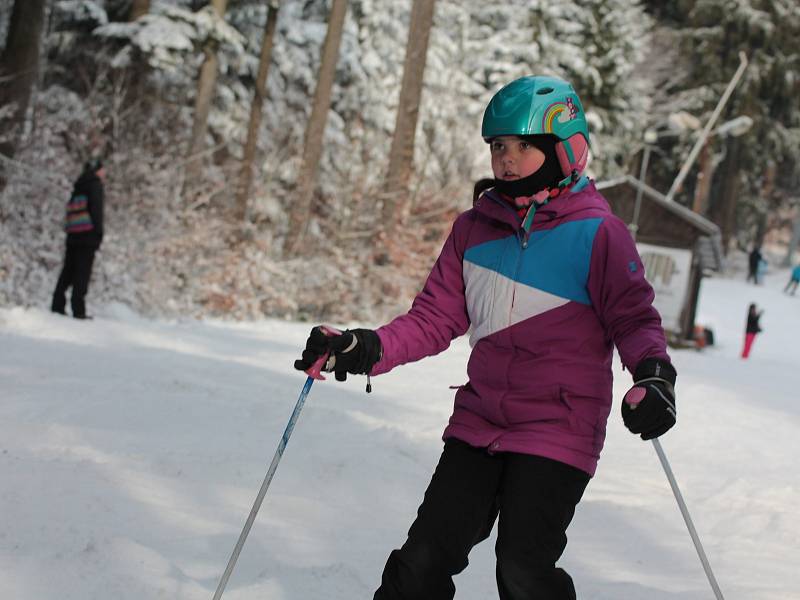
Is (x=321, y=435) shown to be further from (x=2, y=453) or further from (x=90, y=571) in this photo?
(x=90, y=571)

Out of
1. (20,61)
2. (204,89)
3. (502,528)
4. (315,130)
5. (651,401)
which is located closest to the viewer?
(651,401)

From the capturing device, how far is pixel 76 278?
428 inches

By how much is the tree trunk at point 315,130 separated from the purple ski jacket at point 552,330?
1420 cm

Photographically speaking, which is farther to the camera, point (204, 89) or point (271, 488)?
point (204, 89)

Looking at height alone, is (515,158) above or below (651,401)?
above

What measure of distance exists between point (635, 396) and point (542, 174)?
77cm

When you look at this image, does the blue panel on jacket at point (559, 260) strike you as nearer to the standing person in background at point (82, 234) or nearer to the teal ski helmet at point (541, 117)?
the teal ski helmet at point (541, 117)

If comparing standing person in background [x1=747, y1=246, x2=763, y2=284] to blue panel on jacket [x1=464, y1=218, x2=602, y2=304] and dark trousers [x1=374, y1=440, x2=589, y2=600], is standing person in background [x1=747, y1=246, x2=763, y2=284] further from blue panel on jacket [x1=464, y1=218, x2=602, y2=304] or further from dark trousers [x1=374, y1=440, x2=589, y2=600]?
dark trousers [x1=374, y1=440, x2=589, y2=600]

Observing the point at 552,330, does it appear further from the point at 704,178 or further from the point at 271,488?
the point at 704,178

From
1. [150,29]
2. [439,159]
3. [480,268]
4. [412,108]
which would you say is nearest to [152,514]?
[480,268]

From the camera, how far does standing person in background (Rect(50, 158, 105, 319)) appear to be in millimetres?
10867

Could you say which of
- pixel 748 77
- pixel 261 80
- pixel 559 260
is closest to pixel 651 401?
pixel 559 260

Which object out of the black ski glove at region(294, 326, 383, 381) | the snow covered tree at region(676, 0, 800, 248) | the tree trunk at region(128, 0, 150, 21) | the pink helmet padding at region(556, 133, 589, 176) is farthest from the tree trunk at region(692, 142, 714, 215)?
the black ski glove at region(294, 326, 383, 381)

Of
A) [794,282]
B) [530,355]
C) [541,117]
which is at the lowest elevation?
[794,282]
